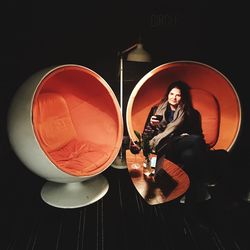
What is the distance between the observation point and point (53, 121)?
2379 millimetres

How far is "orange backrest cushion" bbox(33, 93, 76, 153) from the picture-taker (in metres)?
2.27

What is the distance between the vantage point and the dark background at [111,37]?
249cm

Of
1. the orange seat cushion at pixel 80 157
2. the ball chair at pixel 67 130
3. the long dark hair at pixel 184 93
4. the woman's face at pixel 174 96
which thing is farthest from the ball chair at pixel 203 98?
the orange seat cushion at pixel 80 157

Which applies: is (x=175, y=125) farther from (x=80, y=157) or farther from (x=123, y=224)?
(x=123, y=224)

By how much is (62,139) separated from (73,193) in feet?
1.67

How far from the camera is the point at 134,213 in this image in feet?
6.86

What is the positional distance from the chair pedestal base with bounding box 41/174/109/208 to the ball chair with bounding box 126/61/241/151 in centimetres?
62

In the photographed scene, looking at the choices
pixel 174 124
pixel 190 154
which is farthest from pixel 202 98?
pixel 190 154

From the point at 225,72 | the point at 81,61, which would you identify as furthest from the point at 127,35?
the point at 225,72

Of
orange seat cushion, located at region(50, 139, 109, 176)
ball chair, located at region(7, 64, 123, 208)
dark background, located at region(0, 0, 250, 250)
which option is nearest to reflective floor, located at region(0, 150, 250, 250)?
dark background, located at region(0, 0, 250, 250)

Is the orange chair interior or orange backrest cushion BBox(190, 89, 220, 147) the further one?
orange backrest cushion BBox(190, 89, 220, 147)

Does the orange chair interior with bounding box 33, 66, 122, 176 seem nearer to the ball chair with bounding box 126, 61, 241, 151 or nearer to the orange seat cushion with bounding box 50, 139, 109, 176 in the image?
the orange seat cushion with bounding box 50, 139, 109, 176

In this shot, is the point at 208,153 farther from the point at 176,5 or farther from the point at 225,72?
the point at 176,5

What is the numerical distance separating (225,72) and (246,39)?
0.40 m
